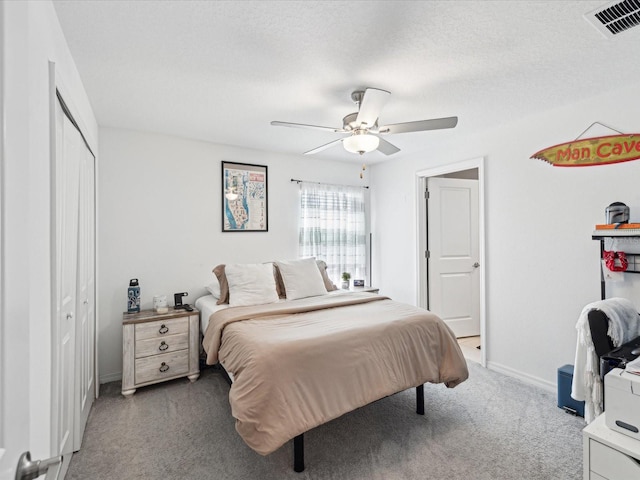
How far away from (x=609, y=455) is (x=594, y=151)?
7.20ft

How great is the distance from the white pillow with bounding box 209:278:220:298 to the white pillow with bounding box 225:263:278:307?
10.7 inches

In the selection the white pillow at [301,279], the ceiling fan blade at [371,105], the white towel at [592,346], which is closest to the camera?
the white towel at [592,346]

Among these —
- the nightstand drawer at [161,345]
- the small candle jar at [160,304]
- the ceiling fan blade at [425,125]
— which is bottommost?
the nightstand drawer at [161,345]

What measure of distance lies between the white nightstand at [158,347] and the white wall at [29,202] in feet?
4.91

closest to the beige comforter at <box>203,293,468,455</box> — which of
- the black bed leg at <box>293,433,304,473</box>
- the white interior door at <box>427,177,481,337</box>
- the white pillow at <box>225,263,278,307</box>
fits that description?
the black bed leg at <box>293,433,304,473</box>

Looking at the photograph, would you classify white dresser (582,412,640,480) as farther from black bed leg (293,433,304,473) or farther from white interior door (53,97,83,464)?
white interior door (53,97,83,464)

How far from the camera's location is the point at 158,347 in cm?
296

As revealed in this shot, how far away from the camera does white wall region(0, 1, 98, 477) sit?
582 millimetres

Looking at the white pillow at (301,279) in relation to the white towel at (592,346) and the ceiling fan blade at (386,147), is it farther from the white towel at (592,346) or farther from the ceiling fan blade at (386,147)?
the white towel at (592,346)

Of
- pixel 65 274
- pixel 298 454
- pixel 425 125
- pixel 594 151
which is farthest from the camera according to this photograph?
pixel 594 151

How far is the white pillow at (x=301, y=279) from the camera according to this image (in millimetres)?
3355

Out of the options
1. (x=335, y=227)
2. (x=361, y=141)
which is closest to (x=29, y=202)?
(x=361, y=141)

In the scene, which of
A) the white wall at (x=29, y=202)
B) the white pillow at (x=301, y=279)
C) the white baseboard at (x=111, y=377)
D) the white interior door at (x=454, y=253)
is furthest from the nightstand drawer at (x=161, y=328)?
the white interior door at (x=454, y=253)

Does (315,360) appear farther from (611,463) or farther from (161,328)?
(161,328)
